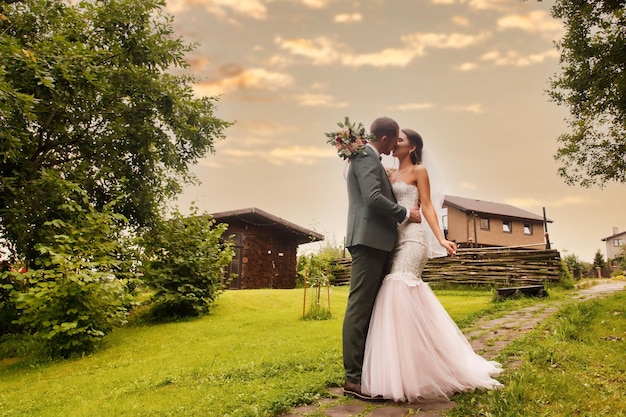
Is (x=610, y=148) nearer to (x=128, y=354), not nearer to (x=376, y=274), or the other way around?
(x=376, y=274)

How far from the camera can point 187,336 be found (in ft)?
26.1

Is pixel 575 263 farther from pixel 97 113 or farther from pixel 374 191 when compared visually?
pixel 374 191

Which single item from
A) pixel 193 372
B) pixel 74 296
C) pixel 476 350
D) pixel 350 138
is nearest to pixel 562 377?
pixel 476 350

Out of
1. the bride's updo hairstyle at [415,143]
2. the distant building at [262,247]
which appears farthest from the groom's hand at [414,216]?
the distant building at [262,247]

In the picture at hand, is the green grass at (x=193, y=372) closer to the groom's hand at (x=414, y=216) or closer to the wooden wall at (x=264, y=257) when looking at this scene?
the groom's hand at (x=414, y=216)

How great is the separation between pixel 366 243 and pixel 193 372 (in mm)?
2627

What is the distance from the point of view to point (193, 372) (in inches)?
186

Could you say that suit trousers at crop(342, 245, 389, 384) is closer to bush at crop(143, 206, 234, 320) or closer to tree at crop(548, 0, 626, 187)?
bush at crop(143, 206, 234, 320)

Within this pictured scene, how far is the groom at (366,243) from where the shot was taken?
3418 mm

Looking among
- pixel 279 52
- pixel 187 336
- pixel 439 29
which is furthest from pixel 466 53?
pixel 187 336

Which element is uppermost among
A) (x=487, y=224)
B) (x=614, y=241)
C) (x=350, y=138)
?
(x=614, y=241)

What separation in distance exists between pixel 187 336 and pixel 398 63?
26.1 feet

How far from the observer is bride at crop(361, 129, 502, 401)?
322 centimetres

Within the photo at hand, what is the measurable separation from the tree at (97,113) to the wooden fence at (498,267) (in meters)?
10.7
